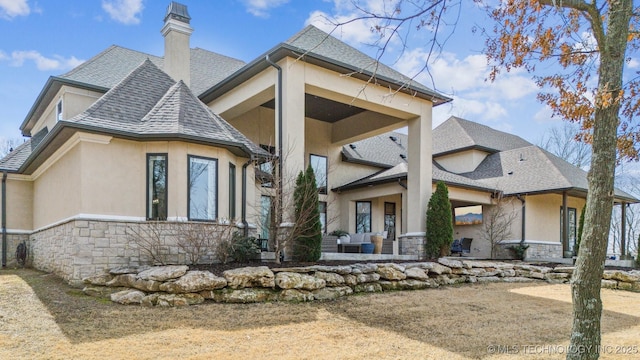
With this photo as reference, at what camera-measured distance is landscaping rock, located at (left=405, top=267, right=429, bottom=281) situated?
10.5 m

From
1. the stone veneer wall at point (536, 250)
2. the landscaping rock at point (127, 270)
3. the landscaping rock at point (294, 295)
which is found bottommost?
the stone veneer wall at point (536, 250)

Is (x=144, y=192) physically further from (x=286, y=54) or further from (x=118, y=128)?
(x=286, y=54)

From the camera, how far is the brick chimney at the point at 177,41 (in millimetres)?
13898

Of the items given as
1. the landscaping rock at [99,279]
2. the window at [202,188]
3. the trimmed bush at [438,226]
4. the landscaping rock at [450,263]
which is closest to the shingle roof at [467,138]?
the trimmed bush at [438,226]

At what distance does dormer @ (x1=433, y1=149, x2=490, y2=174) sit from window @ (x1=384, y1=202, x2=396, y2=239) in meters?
4.86

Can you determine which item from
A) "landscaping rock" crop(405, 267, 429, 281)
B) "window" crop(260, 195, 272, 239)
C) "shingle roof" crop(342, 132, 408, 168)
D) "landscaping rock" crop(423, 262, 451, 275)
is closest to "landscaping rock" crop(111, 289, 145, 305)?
"window" crop(260, 195, 272, 239)

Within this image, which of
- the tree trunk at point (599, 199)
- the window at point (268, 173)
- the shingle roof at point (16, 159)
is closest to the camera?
the tree trunk at point (599, 199)

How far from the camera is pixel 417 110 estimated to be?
49.4ft

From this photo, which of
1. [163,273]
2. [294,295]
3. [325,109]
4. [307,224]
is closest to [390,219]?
[325,109]

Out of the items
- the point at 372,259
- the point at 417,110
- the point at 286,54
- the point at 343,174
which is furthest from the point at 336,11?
the point at 343,174

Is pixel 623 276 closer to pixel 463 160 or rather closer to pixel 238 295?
pixel 463 160

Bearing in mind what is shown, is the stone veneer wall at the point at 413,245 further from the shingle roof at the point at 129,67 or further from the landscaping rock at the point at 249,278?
the shingle roof at the point at 129,67

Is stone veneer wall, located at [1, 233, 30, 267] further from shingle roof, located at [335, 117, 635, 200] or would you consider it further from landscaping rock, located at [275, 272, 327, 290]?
shingle roof, located at [335, 117, 635, 200]

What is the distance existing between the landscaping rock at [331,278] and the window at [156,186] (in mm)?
3667
